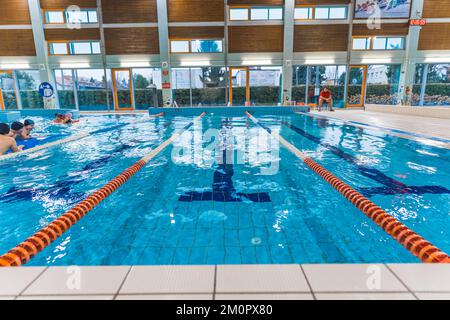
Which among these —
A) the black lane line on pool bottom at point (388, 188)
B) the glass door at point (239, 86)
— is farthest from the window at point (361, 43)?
the black lane line on pool bottom at point (388, 188)

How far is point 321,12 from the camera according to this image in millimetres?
14500

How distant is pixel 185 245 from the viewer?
235 cm

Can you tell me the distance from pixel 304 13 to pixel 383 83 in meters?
5.72

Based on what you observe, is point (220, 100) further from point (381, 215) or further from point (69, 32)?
point (381, 215)

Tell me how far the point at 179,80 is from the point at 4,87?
379 inches

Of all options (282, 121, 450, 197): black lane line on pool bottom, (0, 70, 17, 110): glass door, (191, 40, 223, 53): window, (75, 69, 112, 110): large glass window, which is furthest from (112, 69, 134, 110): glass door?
(282, 121, 450, 197): black lane line on pool bottom

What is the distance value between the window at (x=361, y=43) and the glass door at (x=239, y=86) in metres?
5.71

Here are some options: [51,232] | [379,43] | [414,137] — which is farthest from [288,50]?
[51,232]

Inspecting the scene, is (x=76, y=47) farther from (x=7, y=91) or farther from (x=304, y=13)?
(x=304, y=13)

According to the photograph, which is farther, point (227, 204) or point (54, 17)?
point (54, 17)

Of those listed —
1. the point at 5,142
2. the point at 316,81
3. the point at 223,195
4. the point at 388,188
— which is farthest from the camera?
the point at 316,81

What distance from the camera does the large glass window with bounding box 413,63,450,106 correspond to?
584 inches

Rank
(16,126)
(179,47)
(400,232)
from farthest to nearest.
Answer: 1. (179,47)
2. (16,126)
3. (400,232)

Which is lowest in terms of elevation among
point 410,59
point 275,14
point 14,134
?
point 14,134
